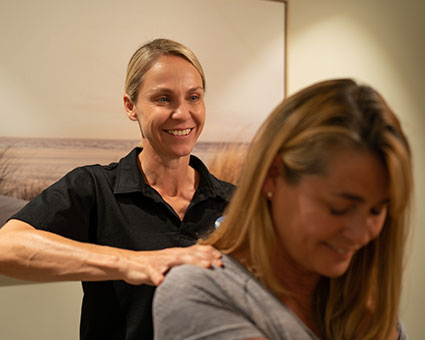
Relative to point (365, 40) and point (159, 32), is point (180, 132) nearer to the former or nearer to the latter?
point (159, 32)

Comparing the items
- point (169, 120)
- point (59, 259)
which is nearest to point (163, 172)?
point (169, 120)

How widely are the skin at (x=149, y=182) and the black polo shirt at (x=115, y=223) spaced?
2.4 inches

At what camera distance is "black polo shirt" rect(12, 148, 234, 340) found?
1379 millimetres

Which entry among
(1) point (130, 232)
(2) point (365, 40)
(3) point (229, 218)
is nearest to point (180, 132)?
(1) point (130, 232)

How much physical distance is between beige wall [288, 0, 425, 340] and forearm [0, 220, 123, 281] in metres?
1.70

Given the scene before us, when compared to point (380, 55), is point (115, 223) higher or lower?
lower

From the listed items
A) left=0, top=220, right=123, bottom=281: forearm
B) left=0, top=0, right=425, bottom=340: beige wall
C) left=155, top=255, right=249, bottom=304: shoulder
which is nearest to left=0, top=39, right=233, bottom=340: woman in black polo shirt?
left=0, top=220, right=123, bottom=281: forearm

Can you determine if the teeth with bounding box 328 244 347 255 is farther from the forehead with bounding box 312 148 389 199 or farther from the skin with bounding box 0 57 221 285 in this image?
the skin with bounding box 0 57 221 285

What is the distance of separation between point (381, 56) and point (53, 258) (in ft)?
7.58

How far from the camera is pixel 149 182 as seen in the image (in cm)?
158

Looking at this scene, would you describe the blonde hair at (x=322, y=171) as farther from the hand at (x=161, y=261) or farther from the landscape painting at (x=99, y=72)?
the landscape painting at (x=99, y=72)

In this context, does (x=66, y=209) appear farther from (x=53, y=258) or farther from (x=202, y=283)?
(x=202, y=283)

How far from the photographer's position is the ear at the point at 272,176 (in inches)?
35.5

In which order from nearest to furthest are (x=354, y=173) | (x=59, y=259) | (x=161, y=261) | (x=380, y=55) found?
(x=354, y=173), (x=161, y=261), (x=59, y=259), (x=380, y=55)
